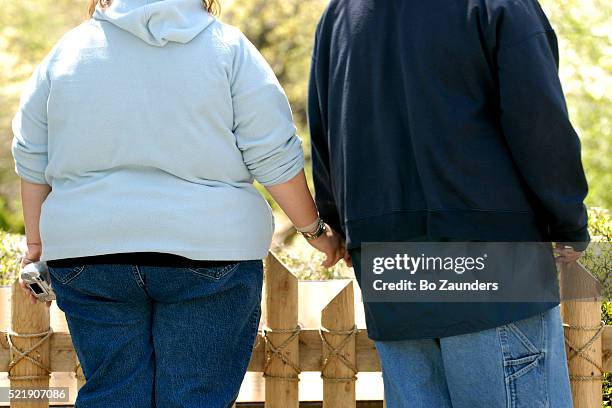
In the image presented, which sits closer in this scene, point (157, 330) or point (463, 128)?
point (463, 128)

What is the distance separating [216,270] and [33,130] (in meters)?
0.53

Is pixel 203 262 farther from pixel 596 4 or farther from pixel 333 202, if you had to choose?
pixel 596 4

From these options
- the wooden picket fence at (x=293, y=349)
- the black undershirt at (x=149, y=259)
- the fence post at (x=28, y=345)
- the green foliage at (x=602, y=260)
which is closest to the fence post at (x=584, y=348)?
the wooden picket fence at (x=293, y=349)

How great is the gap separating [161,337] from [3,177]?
6.92 m

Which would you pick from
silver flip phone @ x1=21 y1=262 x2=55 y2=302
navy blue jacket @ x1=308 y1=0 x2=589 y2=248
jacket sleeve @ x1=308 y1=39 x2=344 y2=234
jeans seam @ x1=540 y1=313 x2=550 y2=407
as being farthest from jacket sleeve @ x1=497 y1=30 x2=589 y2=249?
silver flip phone @ x1=21 y1=262 x2=55 y2=302

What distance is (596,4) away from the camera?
5.34 m

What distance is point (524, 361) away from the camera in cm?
168

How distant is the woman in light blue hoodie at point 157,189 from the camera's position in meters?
1.79

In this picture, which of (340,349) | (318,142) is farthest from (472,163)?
(340,349)

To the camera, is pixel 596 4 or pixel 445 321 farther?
pixel 596 4

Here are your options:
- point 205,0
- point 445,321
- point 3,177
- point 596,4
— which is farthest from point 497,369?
point 3,177

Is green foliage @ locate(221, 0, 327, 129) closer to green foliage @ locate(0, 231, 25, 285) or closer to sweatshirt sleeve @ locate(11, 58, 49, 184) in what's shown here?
green foliage @ locate(0, 231, 25, 285)

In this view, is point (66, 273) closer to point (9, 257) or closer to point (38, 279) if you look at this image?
point (38, 279)

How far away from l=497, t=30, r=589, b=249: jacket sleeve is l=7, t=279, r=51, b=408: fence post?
1.42 m
